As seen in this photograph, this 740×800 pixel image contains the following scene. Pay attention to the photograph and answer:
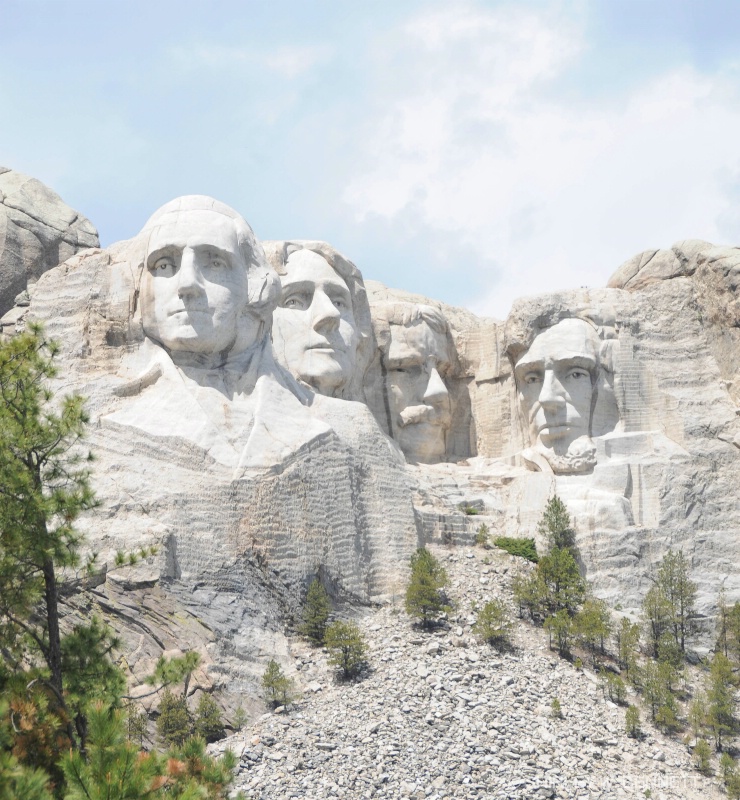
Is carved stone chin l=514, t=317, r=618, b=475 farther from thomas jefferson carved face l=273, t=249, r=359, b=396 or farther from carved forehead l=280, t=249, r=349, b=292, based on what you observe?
carved forehead l=280, t=249, r=349, b=292

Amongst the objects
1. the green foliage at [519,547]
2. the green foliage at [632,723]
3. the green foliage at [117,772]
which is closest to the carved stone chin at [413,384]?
the green foliage at [519,547]

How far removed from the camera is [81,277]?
2406cm

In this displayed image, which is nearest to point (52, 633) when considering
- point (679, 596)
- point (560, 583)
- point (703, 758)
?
point (703, 758)

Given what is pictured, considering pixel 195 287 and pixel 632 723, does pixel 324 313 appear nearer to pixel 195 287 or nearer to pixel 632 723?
pixel 195 287

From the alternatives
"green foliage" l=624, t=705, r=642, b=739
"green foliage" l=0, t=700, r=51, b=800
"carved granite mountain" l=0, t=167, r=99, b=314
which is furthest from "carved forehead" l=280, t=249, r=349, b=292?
"green foliage" l=0, t=700, r=51, b=800

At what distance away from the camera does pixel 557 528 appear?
24609mm

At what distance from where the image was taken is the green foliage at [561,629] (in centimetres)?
2223

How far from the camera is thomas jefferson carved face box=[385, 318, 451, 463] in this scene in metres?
26.9

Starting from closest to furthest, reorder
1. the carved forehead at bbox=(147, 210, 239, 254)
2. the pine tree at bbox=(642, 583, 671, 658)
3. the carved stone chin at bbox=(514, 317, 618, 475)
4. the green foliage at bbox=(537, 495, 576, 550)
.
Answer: the carved forehead at bbox=(147, 210, 239, 254), the pine tree at bbox=(642, 583, 671, 658), the green foliage at bbox=(537, 495, 576, 550), the carved stone chin at bbox=(514, 317, 618, 475)

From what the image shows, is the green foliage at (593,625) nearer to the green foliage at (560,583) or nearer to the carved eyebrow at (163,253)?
the green foliage at (560,583)

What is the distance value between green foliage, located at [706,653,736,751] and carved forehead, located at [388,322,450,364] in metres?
7.08

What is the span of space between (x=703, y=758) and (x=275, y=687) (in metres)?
4.98

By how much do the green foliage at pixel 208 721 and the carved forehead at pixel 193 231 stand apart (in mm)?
6311

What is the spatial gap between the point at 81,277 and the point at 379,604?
593 cm
